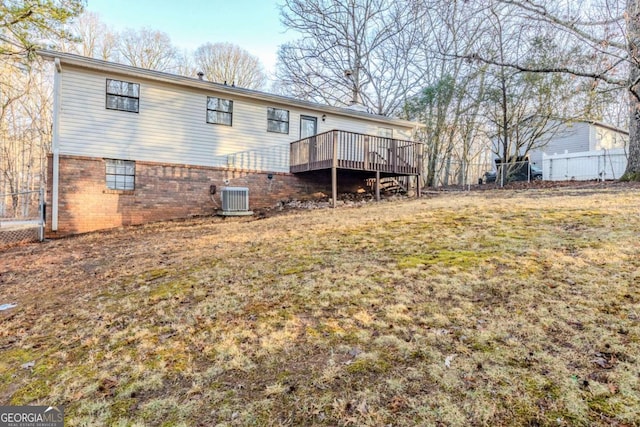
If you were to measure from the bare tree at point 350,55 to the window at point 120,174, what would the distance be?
44.6 feet

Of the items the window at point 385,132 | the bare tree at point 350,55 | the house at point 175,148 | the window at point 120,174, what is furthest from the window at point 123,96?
the bare tree at point 350,55

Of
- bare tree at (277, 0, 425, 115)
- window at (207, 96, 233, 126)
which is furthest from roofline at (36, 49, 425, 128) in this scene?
bare tree at (277, 0, 425, 115)

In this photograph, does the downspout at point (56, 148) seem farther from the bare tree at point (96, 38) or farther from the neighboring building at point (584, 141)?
the neighboring building at point (584, 141)

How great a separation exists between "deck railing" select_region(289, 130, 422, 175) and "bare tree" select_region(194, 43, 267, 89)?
14611 mm

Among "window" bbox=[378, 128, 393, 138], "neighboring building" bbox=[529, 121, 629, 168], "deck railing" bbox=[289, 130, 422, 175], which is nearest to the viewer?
"deck railing" bbox=[289, 130, 422, 175]

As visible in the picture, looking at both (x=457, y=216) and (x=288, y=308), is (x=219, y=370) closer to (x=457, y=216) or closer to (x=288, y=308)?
(x=288, y=308)

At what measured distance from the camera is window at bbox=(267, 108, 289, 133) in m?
12.3

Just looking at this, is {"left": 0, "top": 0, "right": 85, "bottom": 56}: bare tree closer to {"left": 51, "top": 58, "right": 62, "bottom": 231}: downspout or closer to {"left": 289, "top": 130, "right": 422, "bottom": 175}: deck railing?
{"left": 51, "top": 58, "right": 62, "bottom": 231}: downspout

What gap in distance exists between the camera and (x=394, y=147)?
40.0 feet

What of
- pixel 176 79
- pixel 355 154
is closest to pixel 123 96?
pixel 176 79

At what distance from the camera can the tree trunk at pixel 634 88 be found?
6407mm

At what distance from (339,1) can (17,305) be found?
21389mm

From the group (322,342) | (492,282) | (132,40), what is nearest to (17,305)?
(322,342)

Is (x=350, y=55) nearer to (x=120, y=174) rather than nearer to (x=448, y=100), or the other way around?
(x=448, y=100)
